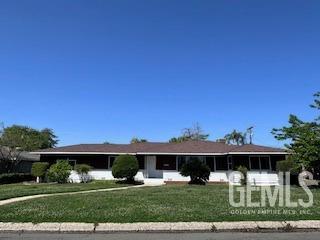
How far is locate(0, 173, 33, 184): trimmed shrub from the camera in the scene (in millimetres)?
36088

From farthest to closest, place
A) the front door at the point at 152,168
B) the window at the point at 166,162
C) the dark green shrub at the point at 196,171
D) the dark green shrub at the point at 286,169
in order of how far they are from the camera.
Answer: the front door at the point at 152,168
the window at the point at 166,162
the dark green shrub at the point at 286,169
the dark green shrub at the point at 196,171

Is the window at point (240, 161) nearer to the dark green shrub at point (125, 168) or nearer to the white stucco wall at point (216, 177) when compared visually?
the white stucco wall at point (216, 177)

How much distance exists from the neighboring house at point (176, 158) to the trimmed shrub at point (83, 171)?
0.50 meters

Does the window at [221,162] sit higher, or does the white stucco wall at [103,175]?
the window at [221,162]

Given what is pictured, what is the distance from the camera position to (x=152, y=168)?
131 ft

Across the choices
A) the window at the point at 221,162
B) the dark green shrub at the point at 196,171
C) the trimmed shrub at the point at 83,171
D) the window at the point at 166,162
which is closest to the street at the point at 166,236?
the dark green shrub at the point at 196,171

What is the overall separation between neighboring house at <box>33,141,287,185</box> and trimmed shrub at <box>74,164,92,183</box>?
50 cm

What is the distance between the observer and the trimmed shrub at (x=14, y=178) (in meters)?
36.1

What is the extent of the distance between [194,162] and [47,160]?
572 inches

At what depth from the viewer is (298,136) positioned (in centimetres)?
2780

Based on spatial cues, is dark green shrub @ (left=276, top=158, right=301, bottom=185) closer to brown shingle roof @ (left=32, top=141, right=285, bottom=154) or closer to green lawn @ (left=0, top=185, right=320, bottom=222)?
brown shingle roof @ (left=32, top=141, right=285, bottom=154)

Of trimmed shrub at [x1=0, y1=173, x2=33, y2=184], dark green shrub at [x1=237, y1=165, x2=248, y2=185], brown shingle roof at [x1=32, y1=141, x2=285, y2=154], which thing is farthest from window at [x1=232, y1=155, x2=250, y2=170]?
trimmed shrub at [x1=0, y1=173, x2=33, y2=184]

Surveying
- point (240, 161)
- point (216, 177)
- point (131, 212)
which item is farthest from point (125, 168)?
point (131, 212)

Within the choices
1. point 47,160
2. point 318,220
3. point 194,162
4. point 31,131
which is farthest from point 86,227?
point 31,131
